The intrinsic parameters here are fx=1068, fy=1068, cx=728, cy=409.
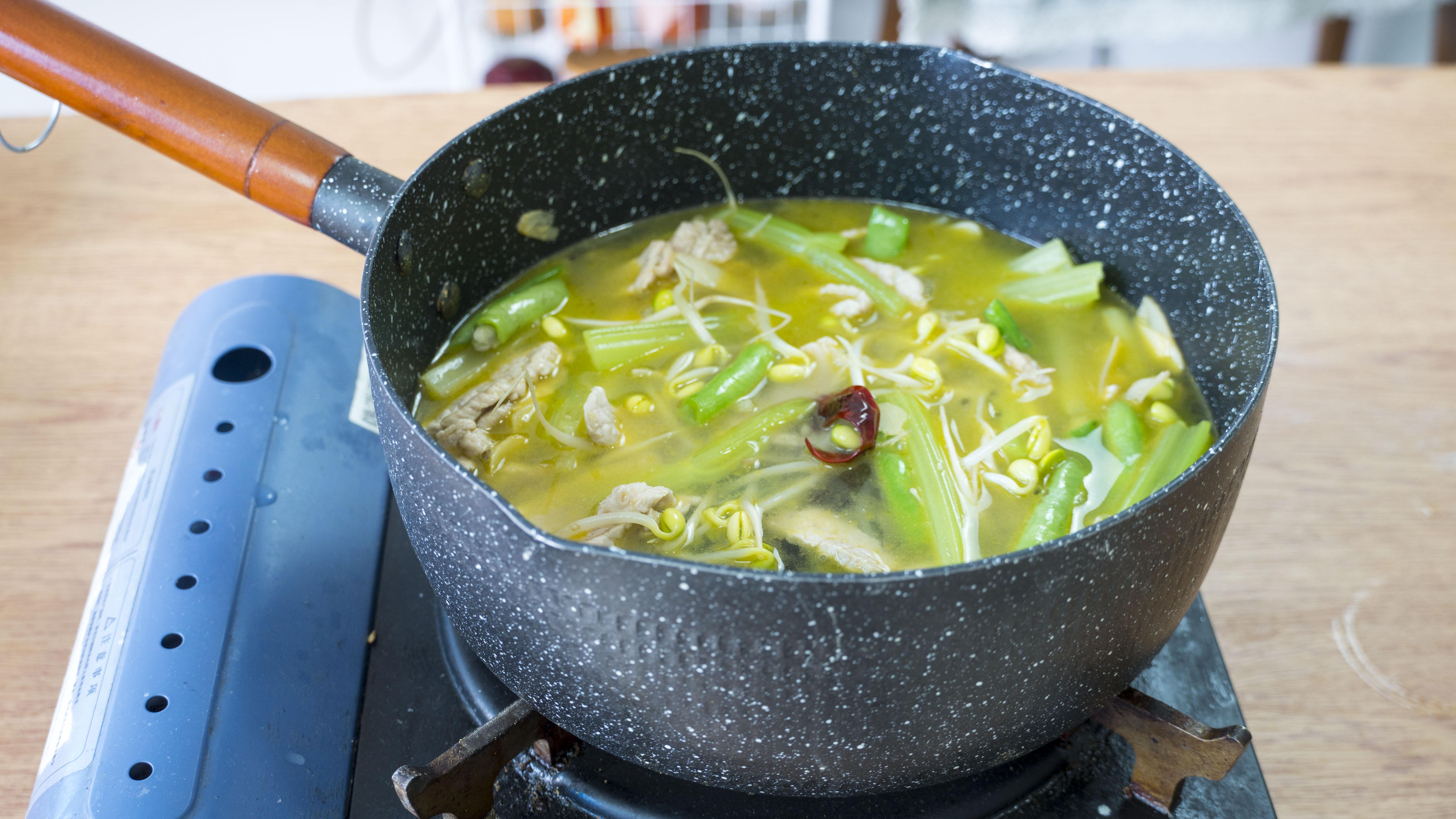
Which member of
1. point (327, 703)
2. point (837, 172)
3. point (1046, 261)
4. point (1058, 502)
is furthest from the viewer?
point (837, 172)

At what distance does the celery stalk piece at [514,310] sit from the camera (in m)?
1.50

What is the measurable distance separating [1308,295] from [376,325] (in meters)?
1.62

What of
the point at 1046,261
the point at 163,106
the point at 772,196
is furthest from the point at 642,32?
the point at 163,106

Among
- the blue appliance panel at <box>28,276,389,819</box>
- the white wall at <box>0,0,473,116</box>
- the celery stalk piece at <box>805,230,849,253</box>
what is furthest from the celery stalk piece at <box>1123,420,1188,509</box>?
the white wall at <box>0,0,473,116</box>

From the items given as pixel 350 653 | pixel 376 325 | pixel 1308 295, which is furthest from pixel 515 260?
pixel 1308 295

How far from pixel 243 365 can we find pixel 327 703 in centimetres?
57

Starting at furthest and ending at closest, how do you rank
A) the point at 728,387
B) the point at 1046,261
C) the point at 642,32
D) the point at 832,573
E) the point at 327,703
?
the point at 642,32
the point at 1046,261
the point at 728,387
the point at 327,703
the point at 832,573

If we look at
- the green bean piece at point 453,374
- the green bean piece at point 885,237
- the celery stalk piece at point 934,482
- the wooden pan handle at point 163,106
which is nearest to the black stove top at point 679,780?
the celery stalk piece at point 934,482

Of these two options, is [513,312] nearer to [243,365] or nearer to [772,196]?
[243,365]

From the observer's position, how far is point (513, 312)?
151 cm

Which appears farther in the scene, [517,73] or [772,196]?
[517,73]

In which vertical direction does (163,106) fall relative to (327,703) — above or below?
above

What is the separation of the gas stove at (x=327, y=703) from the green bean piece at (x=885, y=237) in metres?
0.68

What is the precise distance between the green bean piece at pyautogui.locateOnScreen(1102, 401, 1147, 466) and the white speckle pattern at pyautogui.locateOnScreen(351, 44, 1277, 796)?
0.41 feet
